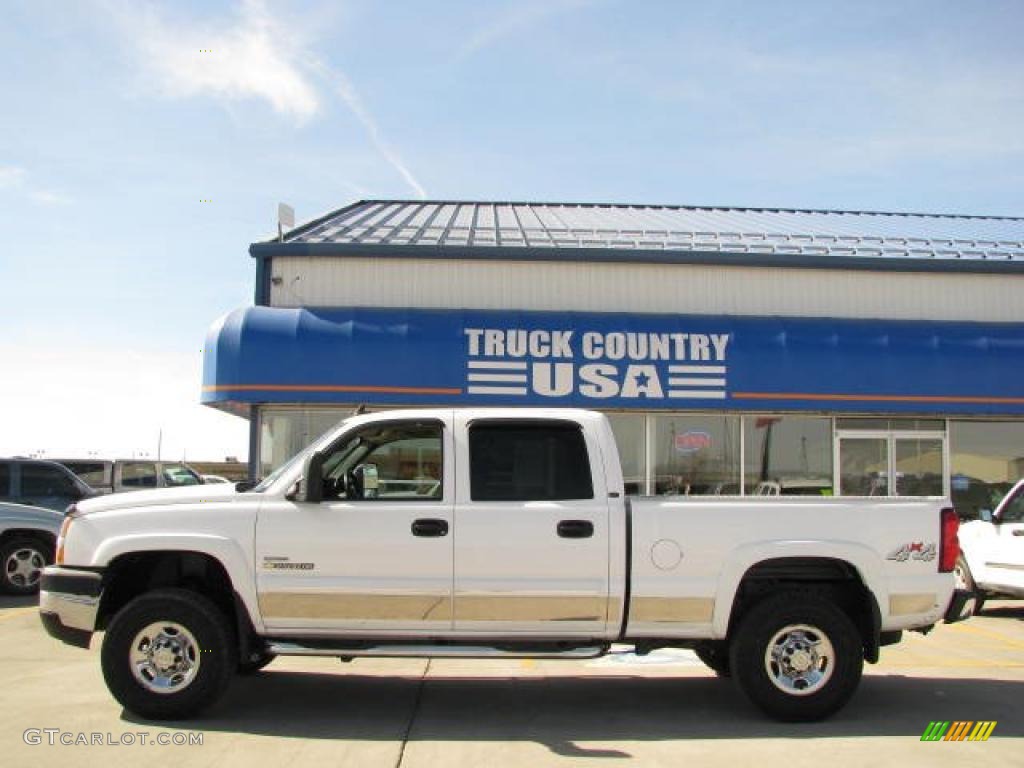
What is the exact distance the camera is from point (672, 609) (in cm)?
632

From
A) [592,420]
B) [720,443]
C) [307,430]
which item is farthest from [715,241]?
[592,420]

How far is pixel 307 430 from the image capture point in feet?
54.0

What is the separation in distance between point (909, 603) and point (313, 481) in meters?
3.94

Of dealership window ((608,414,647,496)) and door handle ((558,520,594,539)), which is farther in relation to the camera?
dealership window ((608,414,647,496))

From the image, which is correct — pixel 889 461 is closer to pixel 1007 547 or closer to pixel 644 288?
pixel 644 288

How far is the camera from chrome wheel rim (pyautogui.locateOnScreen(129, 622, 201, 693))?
626 centimetres

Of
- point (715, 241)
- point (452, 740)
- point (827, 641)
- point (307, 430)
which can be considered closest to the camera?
point (452, 740)

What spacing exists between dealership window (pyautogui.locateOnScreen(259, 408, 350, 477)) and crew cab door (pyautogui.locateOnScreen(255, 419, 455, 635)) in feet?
33.2

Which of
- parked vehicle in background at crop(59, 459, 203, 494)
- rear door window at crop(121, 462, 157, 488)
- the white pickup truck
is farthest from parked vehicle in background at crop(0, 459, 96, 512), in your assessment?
the white pickup truck

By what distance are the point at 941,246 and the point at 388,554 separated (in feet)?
53.9

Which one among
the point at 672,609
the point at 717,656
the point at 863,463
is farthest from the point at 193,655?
the point at 863,463

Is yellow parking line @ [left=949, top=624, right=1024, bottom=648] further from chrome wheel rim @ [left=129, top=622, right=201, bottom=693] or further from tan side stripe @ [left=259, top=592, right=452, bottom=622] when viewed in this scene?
chrome wheel rim @ [left=129, top=622, right=201, bottom=693]

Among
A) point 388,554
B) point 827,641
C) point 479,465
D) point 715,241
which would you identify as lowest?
point 827,641

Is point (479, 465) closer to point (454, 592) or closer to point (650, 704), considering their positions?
point (454, 592)
